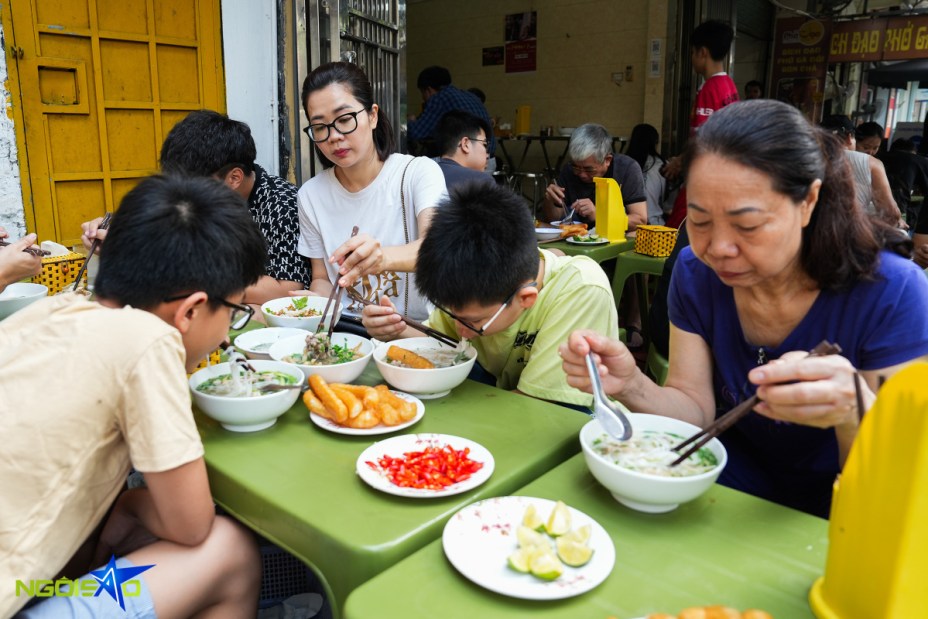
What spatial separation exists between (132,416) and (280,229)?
6.51 ft

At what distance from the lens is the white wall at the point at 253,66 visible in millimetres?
4305

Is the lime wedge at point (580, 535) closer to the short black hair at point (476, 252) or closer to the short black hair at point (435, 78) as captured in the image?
the short black hair at point (476, 252)

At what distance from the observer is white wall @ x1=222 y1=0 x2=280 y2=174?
14.1ft

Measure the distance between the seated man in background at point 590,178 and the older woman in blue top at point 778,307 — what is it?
3.43 m

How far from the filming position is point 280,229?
10.1 ft

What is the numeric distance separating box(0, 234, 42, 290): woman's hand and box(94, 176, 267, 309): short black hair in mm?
1017

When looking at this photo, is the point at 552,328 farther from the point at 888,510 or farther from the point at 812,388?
the point at 888,510

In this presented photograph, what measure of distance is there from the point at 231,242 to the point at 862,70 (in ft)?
42.6

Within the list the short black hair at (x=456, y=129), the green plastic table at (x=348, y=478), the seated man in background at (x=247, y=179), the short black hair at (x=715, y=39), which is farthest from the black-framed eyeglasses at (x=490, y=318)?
the short black hair at (x=715, y=39)

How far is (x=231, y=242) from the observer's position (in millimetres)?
1432

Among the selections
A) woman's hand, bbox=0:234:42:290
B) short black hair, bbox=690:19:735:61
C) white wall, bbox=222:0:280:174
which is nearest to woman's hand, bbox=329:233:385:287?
woman's hand, bbox=0:234:42:290

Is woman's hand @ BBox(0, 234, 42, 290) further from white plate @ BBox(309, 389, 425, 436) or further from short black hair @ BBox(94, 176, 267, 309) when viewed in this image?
white plate @ BBox(309, 389, 425, 436)

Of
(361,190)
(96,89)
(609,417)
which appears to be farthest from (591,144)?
(609,417)

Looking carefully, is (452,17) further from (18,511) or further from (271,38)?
(18,511)
